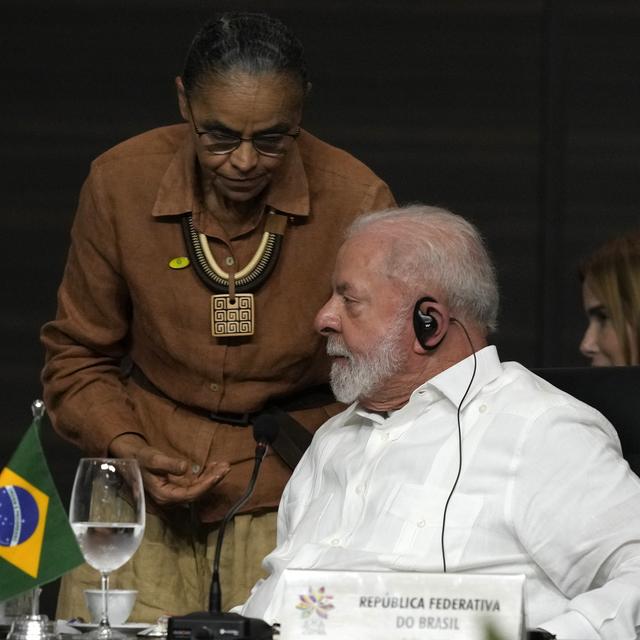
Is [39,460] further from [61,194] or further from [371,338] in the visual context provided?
[61,194]

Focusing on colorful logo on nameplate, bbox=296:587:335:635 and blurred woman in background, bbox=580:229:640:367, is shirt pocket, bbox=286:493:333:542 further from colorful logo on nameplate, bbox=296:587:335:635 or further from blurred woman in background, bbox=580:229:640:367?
blurred woman in background, bbox=580:229:640:367

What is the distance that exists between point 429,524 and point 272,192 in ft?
2.28

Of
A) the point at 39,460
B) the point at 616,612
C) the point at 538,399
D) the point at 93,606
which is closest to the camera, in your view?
the point at 39,460

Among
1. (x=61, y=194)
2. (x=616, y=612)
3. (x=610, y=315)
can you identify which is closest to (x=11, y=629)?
(x=616, y=612)

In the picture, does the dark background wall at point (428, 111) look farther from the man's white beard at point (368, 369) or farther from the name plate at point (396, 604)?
the name plate at point (396, 604)

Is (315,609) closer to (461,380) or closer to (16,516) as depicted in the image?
(16,516)

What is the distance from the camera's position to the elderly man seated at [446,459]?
2264mm

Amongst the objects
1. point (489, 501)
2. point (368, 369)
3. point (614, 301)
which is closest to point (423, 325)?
point (368, 369)

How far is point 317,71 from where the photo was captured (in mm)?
4352

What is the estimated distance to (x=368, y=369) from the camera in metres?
2.62

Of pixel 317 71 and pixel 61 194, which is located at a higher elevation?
pixel 317 71

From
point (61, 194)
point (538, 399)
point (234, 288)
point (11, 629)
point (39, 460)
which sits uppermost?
point (61, 194)

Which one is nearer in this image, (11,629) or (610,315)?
(11,629)

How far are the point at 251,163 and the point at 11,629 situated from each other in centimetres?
97
